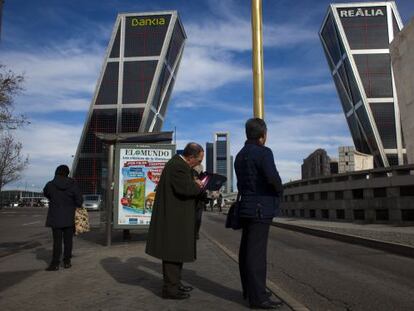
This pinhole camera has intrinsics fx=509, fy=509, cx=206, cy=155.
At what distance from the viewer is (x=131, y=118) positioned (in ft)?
314

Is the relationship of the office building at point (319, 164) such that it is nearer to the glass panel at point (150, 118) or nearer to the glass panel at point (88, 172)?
the glass panel at point (150, 118)

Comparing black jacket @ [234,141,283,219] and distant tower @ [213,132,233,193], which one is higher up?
distant tower @ [213,132,233,193]

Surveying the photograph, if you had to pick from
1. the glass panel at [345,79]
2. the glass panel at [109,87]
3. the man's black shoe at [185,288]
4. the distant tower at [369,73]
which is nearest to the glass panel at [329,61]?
the distant tower at [369,73]

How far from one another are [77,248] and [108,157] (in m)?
2.26

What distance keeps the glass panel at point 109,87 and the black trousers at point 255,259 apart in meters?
95.5

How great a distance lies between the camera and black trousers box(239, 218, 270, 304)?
16.4 feet

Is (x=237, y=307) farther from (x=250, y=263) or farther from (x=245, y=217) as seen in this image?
(x=245, y=217)

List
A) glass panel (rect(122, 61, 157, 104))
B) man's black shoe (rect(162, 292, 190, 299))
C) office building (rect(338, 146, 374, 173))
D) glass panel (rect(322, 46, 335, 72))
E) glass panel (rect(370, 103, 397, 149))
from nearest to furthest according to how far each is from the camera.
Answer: man's black shoe (rect(162, 292, 190, 299)) → office building (rect(338, 146, 374, 173)) → glass panel (rect(370, 103, 397, 149)) → glass panel (rect(122, 61, 157, 104)) → glass panel (rect(322, 46, 335, 72))

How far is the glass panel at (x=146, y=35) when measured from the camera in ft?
319

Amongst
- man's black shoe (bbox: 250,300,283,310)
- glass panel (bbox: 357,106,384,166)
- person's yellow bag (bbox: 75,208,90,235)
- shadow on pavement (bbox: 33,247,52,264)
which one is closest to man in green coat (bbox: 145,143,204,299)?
man's black shoe (bbox: 250,300,283,310)

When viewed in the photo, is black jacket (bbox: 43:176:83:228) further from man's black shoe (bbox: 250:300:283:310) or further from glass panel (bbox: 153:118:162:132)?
glass panel (bbox: 153:118:162:132)

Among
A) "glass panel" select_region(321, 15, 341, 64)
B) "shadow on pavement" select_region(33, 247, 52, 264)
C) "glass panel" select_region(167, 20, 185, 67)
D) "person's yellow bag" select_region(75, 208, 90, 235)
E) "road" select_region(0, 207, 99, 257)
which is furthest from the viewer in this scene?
"glass panel" select_region(167, 20, 185, 67)

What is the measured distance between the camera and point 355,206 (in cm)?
1986

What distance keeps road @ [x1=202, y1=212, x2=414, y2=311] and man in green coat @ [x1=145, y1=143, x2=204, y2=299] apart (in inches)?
58.3
